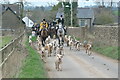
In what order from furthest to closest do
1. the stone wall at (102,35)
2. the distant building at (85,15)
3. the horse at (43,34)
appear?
the distant building at (85,15), the stone wall at (102,35), the horse at (43,34)

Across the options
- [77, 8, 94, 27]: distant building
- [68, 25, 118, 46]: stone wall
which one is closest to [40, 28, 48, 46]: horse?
[68, 25, 118, 46]: stone wall

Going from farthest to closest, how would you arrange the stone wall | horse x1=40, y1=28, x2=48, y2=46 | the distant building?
1. the distant building
2. the stone wall
3. horse x1=40, y1=28, x2=48, y2=46

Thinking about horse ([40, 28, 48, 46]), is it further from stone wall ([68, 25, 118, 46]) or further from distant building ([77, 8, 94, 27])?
distant building ([77, 8, 94, 27])

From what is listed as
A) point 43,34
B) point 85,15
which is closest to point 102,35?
point 43,34

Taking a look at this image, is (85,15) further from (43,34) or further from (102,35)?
(43,34)

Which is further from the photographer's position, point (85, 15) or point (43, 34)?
point (85, 15)

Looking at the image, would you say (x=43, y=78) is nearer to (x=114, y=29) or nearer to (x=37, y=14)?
(x=114, y=29)

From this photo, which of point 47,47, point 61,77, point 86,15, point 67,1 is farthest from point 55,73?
point 86,15

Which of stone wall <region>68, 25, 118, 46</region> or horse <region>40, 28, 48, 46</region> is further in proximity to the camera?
stone wall <region>68, 25, 118, 46</region>

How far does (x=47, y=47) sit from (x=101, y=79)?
12300mm

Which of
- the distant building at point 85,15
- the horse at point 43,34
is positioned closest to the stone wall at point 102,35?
the horse at point 43,34

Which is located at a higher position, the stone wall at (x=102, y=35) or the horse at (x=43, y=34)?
the horse at (x=43, y=34)

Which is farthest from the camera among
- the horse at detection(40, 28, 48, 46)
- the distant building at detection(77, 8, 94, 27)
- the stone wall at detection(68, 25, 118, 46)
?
the distant building at detection(77, 8, 94, 27)

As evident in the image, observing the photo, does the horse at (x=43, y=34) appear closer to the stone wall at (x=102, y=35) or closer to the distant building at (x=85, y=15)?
the stone wall at (x=102, y=35)
